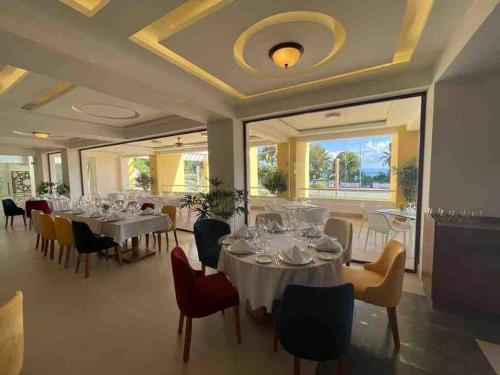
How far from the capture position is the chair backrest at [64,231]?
3.69 m

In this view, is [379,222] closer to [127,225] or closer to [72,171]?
[127,225]

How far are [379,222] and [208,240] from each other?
10.7 ft

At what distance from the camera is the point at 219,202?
4.87m

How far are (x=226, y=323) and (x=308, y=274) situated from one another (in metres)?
1.12

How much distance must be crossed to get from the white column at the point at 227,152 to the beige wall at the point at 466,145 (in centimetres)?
324

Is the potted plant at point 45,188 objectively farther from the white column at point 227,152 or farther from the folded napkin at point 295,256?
the folded napkin at point 295,256

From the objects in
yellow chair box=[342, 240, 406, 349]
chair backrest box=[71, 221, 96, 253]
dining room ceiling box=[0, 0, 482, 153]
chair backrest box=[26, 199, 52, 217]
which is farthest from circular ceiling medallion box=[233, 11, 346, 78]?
chair backrest box=[26, 199, 52, 217]

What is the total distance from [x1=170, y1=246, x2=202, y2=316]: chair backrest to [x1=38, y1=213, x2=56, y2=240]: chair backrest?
3.43 meters

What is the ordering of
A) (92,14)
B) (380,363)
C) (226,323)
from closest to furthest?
(380,363), (92,14), (226,323)

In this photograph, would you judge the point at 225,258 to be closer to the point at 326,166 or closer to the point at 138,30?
the point at 138,30

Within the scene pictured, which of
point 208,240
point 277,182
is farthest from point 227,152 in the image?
point 277,182

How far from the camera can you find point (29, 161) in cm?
997

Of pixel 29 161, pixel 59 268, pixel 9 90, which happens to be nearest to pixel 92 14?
pixel 9 90

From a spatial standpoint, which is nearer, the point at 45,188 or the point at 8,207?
the point at 8,207
